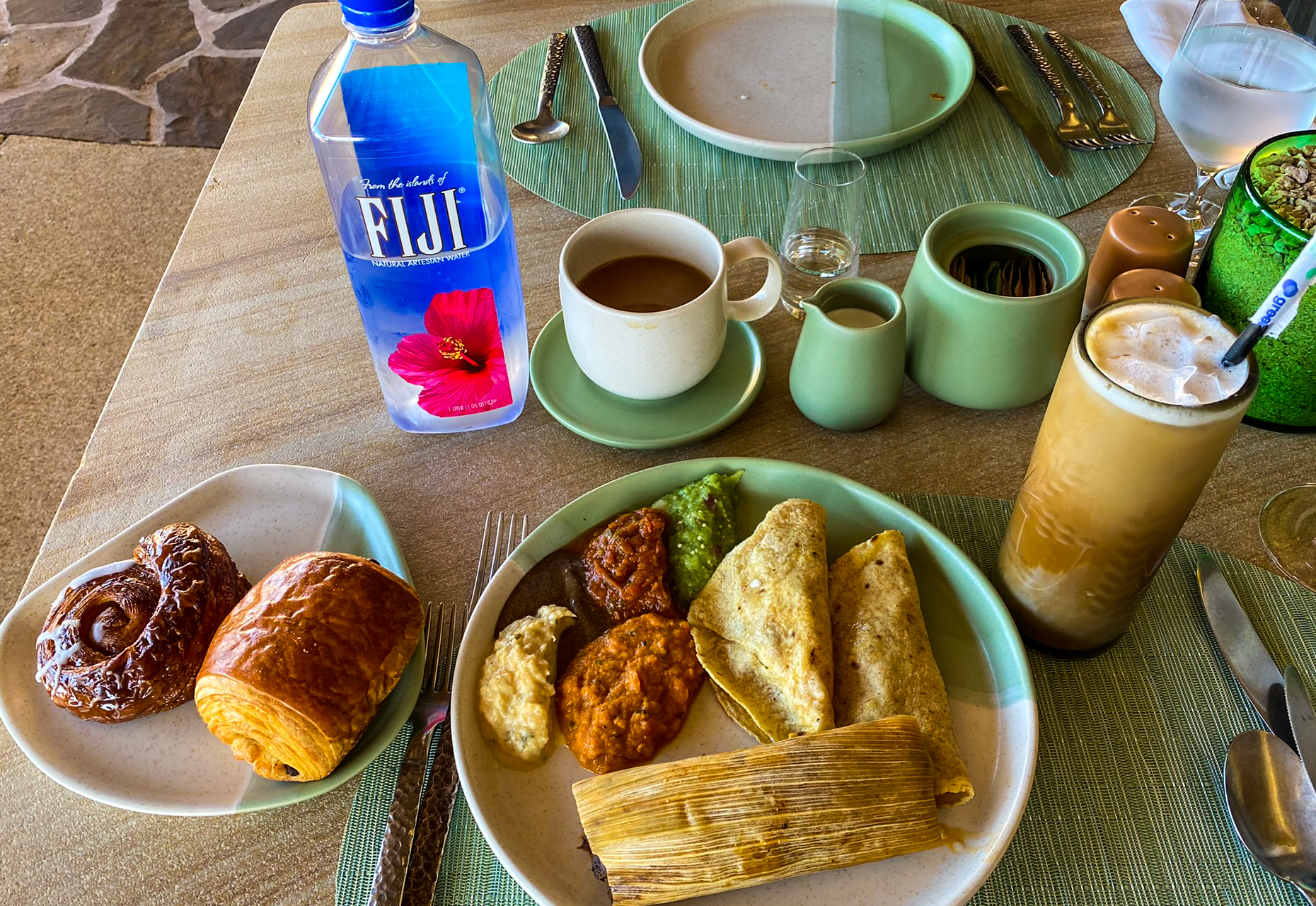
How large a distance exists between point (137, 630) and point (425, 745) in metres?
0.28

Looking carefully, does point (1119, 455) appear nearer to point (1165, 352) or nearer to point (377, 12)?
point (1165, 352)

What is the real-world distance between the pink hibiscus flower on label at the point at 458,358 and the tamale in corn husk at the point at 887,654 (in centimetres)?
45

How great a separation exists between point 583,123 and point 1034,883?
1.24m

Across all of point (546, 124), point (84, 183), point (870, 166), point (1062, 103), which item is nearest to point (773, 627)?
point (870, 166)

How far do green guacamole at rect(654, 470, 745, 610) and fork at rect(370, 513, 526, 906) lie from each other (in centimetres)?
18

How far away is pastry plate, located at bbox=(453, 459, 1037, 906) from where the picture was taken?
71 centimetres

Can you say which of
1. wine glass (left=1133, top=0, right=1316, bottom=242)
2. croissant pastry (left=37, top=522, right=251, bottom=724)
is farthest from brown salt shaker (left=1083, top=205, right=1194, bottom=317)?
croissant pastry (left=37, top=522, right=251, bottom=724)

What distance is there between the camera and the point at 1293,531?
98cm

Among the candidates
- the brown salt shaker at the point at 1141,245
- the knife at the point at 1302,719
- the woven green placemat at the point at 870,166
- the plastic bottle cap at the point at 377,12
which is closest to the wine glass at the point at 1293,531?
the knife at the point at 1302,719

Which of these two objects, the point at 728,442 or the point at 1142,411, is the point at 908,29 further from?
the point at 1142,411

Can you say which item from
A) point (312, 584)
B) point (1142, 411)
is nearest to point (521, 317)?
point (312, 584)

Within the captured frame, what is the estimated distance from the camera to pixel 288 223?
4.48 ft

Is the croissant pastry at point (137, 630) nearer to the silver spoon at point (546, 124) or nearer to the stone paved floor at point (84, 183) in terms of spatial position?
the silver spoon at point (546, 124)

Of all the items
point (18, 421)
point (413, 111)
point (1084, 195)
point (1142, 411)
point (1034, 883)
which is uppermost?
point (413, 111)
